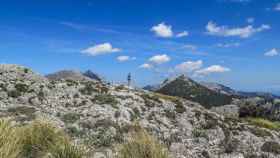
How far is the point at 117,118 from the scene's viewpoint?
3059cm

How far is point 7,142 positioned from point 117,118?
66.4 ft

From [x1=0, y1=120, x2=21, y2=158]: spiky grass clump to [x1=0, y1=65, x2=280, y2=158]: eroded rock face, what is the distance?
553cm

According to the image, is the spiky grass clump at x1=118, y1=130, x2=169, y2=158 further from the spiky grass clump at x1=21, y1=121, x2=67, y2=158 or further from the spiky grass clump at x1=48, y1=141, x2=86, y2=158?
the spiky grass clump at x1=21, y1=121, x2=67, y2=158

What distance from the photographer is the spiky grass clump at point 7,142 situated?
9.91 metres

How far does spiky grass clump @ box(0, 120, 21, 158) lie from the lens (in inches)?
390

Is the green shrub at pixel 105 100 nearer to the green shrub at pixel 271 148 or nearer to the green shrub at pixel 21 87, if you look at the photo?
the green shrub at pixel 21 87

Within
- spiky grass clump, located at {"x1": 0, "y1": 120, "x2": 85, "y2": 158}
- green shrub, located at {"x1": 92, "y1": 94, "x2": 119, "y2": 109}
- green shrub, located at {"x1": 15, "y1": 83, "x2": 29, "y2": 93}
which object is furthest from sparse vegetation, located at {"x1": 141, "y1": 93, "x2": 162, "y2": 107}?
spiky grass clump, located at {"x1": 0, "y1": 120, "x2": 85, "y2": 158}

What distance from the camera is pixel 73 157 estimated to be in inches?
469

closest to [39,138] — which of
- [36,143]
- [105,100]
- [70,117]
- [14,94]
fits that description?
[36,143]

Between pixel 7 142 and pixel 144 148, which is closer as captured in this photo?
pixel 7 142

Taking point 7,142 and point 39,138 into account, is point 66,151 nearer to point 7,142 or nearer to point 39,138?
point 7,142

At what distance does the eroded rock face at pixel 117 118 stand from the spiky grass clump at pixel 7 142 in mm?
Result: 5532

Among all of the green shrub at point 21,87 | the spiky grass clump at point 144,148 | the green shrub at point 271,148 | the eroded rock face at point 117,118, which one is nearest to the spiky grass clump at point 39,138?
the spiky grass clump at point 144,148

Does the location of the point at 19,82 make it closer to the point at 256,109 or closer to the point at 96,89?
the point at 96,89
